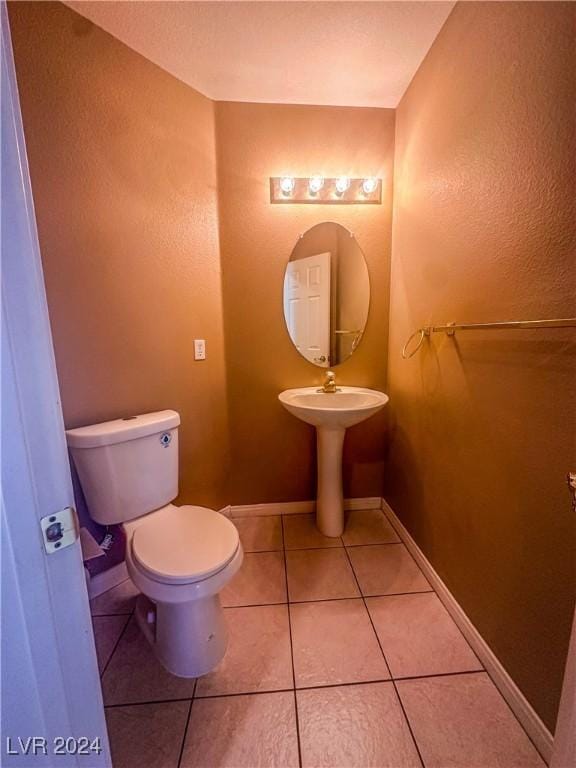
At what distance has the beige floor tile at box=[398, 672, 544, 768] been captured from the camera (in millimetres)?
861

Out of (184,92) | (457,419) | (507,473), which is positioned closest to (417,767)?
(507,473)

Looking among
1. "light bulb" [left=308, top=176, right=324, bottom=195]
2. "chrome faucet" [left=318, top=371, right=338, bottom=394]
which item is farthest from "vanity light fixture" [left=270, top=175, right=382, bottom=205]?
"chrome faucet" [left=318, top=371, right=338, bottom=394]

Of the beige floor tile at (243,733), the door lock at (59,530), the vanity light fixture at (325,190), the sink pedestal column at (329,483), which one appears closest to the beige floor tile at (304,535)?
the sink pedestal column at (329,483)

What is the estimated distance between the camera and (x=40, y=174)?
1121 millimetres

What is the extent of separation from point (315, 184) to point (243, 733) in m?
Result: 2.29

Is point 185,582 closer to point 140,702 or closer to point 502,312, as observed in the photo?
point 140,702

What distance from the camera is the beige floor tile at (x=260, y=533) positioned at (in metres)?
1.71

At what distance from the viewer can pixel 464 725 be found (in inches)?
36.6

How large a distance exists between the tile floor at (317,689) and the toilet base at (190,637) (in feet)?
0.13

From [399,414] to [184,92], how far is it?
1.98 m

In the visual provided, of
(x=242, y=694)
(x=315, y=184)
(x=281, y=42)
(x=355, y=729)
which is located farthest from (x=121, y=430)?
(x=281, y=42)

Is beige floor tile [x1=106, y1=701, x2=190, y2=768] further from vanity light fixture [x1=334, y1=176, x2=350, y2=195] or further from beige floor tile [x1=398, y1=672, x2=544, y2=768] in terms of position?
vanity light fixture [x1=334, y1=176, x2=350, y2=195]

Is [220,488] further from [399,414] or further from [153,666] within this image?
[399,414]

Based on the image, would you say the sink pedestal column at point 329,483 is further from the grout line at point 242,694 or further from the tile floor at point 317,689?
the grout line at point 242,694
